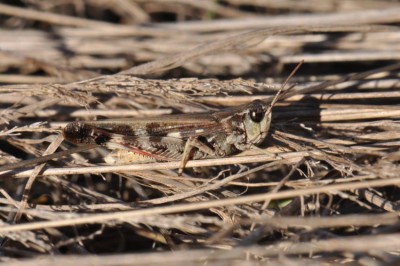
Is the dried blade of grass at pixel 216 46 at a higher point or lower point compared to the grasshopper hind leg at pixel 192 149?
higher

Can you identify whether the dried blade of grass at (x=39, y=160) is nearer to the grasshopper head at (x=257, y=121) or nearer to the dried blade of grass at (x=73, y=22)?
the grasshopper head at (x=257, y=121)

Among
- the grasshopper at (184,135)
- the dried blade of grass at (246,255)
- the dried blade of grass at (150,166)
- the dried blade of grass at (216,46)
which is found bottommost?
the dried blade of grass at (246,255)

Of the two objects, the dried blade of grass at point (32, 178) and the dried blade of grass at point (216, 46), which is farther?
the dried blade of grass at point (216, 46)

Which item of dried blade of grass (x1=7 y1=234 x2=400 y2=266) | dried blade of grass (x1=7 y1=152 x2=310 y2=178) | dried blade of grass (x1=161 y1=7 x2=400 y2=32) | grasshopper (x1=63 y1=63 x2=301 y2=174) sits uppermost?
dried blade of grass (x1=161 y1=7 x2=400 y2=32)

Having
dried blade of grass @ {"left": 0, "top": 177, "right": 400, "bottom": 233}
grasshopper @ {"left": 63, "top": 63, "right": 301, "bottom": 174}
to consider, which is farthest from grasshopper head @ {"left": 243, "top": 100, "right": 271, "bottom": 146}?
dried blade of grass @ {"left": 0, "top": 177, "right": 400, "bottom": 233}

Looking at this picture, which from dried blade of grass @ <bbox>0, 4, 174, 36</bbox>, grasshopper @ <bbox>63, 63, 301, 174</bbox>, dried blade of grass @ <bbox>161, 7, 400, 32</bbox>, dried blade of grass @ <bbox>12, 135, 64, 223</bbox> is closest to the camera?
dried blade of grass @ <bbox>12, 135, 64, 223</bbox>

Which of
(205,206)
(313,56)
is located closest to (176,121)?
(205,206)

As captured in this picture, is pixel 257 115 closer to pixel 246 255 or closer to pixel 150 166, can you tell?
pixel 150 166

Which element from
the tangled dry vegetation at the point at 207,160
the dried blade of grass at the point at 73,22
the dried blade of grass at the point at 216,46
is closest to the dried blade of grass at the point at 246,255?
the tangled dry vegetation at the point at 207,160

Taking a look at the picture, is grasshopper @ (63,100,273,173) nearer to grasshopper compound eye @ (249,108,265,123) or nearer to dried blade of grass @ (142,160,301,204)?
grasshopper compound eye @ (249,108,265,123)

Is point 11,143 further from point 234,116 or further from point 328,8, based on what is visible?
point 328,8
